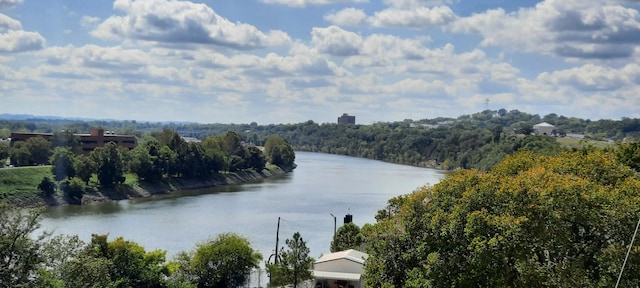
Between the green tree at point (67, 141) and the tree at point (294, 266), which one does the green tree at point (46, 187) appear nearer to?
the green tree at point (67, 141)

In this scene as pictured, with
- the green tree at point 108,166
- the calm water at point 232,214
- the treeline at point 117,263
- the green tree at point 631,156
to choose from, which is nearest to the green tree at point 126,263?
the treeline at point 117,263

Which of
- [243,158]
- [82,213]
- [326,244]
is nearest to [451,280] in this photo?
[326,244]

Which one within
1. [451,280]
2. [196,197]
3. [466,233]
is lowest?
[196,197]

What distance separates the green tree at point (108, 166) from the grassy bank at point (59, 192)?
2.53 feet

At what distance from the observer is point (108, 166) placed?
60219 mm

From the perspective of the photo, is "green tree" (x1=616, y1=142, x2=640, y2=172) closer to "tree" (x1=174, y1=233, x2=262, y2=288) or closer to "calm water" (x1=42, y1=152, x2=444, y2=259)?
"calm water" (x1=42, y1=152, x2=444, y2=259)

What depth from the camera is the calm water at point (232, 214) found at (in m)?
38.0

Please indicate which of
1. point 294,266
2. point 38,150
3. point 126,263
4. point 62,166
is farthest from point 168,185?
point 294,266

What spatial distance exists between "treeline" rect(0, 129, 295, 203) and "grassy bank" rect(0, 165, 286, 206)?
0.66 meters

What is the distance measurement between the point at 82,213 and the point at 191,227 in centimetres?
1216

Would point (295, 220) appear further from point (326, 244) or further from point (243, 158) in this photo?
point (243, 158)

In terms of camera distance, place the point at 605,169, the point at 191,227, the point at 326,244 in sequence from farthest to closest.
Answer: the point at 191,227, the point at 326,244, the point at 605,169

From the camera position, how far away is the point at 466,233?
14.4m

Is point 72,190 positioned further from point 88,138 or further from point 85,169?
point 88,138
